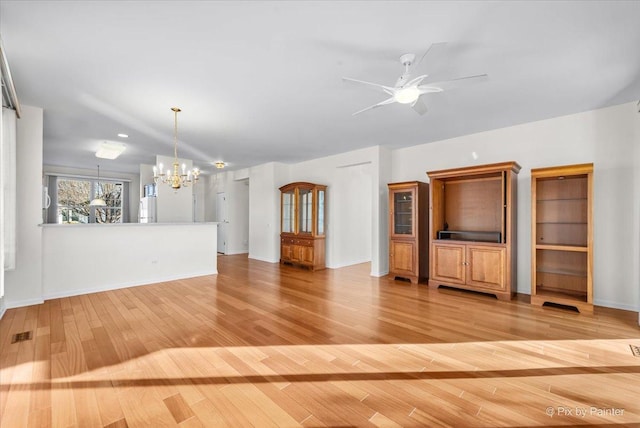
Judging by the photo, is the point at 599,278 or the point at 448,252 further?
the point at 448,252

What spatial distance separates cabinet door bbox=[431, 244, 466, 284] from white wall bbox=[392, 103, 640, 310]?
34.3 inches

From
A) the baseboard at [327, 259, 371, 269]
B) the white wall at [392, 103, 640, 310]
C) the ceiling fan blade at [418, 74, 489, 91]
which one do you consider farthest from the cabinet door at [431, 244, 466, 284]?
the ceiling fan blade at [418, 74, 489, 91]

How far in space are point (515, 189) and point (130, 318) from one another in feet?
18.1

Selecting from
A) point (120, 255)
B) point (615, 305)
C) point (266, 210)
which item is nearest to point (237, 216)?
point (266, 210)

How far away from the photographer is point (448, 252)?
451cm

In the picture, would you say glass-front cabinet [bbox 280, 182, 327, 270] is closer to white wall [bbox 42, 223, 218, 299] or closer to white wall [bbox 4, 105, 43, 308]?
white wall [bbox 42, 223, 218, 299]

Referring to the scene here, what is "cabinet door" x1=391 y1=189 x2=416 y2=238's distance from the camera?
16.9ft

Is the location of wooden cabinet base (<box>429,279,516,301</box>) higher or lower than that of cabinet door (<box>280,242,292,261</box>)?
lower

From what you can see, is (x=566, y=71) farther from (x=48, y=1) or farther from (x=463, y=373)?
(x=48, y=1)

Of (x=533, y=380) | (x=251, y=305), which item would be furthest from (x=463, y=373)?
(x=251, y=305)

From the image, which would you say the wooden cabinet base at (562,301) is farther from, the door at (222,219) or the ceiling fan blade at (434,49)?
the door at (222,219)

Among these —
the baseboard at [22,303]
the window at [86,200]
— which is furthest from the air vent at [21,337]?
the window at [86,200]

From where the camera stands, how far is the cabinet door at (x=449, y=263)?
436 centimetres

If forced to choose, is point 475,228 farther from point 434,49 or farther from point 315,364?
point 315,364
